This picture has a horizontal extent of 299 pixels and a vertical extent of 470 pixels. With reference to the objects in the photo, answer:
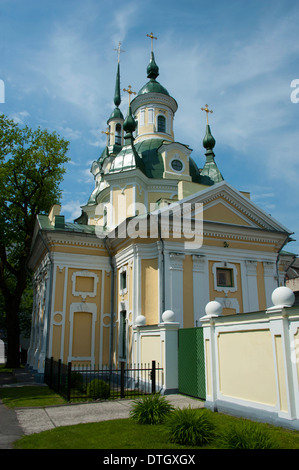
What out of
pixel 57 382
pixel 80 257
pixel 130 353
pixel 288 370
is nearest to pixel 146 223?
pixel 80 257

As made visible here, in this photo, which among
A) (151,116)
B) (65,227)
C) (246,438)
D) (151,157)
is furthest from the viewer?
(151,116)

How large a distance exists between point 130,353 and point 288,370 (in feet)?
29.6

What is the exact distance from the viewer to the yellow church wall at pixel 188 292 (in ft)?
49.1

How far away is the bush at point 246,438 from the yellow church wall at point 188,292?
922 centimetres

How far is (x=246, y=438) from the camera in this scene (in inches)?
211

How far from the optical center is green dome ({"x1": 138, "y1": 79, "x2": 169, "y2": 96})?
84.4ft

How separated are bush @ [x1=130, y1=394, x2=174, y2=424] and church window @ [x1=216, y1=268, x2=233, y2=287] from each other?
28.3 feet

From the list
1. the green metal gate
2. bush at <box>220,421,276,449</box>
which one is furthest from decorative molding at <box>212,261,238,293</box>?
bush at <box>220,421,276,449</box>

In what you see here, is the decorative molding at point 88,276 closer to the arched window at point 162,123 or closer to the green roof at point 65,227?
the green roof at point 65,227

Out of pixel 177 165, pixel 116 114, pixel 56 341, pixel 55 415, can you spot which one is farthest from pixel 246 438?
pixel 116 114

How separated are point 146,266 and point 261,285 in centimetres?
545

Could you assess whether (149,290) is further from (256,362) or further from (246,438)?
(246,438)

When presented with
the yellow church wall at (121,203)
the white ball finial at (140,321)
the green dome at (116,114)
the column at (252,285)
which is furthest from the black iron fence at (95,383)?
the green dome at (116,114)

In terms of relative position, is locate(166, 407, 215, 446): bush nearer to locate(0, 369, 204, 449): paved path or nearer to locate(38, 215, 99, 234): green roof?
locate(0, 369, 204, 449): paved path
